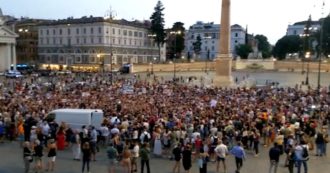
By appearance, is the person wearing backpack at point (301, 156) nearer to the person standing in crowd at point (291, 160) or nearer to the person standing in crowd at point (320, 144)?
the person standing in crowd at point (291, 160)

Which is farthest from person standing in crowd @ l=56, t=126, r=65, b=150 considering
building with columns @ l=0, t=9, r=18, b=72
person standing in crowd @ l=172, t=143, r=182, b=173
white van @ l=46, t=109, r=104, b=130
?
building with columns @ l=0, t=9, r=18, b=72

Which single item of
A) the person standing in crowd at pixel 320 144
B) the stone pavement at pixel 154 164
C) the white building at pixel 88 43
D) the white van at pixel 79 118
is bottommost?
the stone pavement at pixel 154 164

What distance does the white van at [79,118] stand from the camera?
68.8ft

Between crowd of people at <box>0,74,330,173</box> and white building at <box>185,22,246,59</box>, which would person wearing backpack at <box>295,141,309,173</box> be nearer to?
crowd of people at <box>0,74,330,173</box>

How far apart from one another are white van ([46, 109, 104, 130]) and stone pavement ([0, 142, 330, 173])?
1761 mm

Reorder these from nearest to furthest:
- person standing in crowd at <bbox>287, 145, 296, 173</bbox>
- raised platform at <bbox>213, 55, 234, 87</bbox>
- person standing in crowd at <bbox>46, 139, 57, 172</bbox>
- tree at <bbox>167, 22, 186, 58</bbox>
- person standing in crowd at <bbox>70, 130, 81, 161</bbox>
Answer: person standing in crowd at <bbox>287, 145, 296, 173</bbox> → person standing in crowd at <bbox>46, 139, 57, 172</bbox> → person standing in crowd at <bbox>70, 130, 81, 161</bbox> → raised platform at <bbox>213, 55, 234, 87</bbox> → tree at <bbox>167, 22, 186, 58</bbox>

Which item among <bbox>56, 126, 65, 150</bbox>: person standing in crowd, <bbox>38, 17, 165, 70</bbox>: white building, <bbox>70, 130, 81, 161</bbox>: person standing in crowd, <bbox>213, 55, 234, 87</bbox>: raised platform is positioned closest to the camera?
<bbox>70, 130, 81, 161</bbox>: person standing in crowd

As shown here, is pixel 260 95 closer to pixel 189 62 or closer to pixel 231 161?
pixel 231 161

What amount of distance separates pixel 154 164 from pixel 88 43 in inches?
3756

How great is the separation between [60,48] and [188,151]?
339 feet

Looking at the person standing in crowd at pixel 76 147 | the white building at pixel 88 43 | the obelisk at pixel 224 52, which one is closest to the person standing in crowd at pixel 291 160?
the person standing in crowd at pixel 76 147

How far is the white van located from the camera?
21.0 m

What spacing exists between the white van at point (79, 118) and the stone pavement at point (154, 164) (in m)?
1.76

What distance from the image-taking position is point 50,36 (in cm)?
11669
